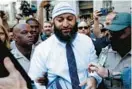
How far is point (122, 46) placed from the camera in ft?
9.44

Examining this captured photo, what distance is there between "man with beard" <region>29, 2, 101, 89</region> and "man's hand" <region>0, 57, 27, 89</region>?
1.40 m

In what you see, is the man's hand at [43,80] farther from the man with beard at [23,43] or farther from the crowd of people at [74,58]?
the man with beard at [23,43]

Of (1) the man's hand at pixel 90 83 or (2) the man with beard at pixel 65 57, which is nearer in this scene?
(1) the man's hand at pixel 90 83

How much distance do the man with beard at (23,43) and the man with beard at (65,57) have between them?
60 centimetres

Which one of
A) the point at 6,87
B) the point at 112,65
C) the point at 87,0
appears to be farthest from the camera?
the point at 87,0

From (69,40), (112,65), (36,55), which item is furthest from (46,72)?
(112,65)

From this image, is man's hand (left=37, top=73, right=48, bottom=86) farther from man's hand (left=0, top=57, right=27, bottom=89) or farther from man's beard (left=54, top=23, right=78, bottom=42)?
man's hand (left=0, top=57, right=27, bottom=89)

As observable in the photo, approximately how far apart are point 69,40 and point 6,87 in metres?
1.78

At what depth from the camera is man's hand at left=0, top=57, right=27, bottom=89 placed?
1225mm

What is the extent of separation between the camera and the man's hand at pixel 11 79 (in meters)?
1.22

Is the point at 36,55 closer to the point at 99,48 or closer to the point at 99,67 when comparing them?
the point at 99,67

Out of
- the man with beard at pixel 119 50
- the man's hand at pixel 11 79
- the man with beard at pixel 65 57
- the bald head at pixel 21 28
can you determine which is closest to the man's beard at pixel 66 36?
the man with beard at pixel 65 57

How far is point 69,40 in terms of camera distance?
2992 millimetres

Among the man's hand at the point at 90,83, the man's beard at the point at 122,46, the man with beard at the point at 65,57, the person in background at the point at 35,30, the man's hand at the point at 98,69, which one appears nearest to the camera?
the man's hand at the point at 98,69
